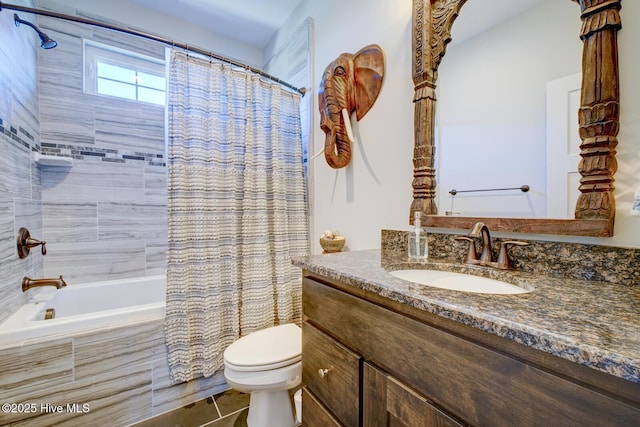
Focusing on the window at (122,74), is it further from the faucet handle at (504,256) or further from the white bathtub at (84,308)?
the faucet handle at (504,256)

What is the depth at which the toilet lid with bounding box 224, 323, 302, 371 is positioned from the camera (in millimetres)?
1188

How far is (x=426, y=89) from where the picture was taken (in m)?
1.17

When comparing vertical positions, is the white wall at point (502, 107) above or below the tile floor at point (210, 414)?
above

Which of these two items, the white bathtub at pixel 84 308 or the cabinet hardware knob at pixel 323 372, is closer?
the cabinet hardware knob at pixel 323 372

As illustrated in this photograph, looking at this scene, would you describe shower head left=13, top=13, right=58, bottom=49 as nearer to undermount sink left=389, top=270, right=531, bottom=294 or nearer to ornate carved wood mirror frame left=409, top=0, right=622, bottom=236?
undermount sink left=389, top=270, right=531, bottom=294

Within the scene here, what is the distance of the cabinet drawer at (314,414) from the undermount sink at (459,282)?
1.66 ft

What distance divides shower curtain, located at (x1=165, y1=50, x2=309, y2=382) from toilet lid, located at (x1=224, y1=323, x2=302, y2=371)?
15.3 inches

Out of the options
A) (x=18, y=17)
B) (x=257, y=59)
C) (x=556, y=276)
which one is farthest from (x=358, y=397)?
(x=257, y=59)

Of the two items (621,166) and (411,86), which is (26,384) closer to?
(411,86)

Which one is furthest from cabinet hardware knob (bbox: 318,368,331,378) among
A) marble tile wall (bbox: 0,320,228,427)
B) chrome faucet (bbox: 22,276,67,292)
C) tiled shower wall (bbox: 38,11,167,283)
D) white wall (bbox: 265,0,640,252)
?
tiled shower wall (bbox: 38,11,167,283)

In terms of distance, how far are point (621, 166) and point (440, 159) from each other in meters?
0.53

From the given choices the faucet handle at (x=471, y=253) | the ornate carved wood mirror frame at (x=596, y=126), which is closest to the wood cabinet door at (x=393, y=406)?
the faucet handle at (x=471, y=253)

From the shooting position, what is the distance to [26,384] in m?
1.19

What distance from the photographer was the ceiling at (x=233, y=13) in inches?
83.5
